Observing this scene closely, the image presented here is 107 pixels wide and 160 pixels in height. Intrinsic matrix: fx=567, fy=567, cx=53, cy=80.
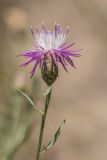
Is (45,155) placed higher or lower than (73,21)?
lower

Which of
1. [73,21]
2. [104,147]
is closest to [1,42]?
[104,147]

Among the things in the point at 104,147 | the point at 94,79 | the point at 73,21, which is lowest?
the point at 104,147

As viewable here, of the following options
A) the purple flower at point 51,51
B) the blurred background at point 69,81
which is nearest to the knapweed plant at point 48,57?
the purple flower at point 51,51

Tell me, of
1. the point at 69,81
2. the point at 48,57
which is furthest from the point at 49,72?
the point at 69,81

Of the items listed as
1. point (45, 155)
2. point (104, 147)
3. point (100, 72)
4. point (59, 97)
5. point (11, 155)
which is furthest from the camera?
point (100, 72)

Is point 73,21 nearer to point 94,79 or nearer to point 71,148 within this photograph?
point 94,79

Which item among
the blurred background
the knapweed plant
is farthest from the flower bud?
the blurred background

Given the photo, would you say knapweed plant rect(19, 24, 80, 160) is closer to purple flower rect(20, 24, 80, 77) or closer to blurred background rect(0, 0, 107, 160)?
purple flower rect(20, 24, 80, 77)
